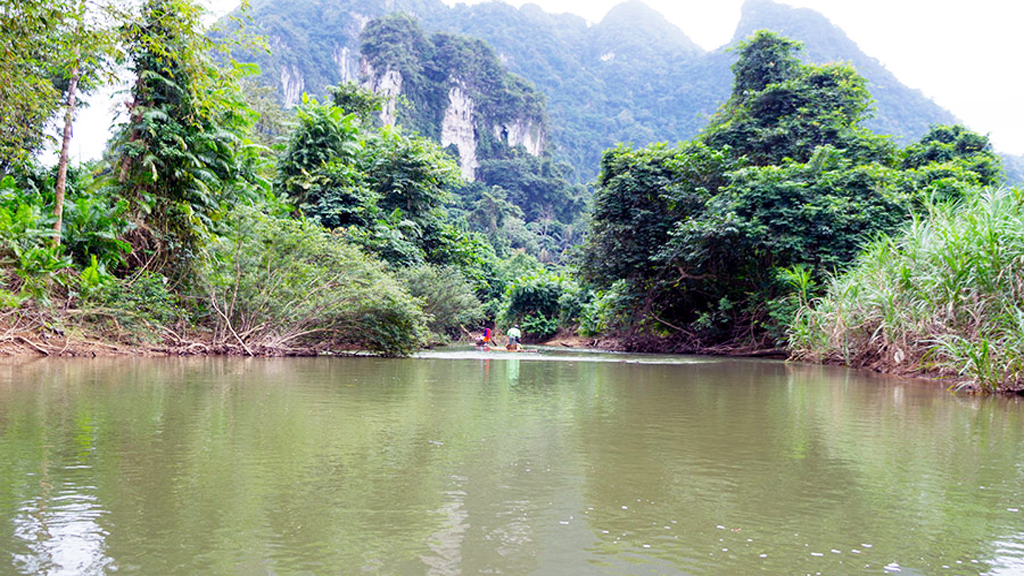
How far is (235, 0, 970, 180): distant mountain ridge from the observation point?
8238cm

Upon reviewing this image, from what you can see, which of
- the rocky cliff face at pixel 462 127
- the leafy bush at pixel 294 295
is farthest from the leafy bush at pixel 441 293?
the rocky cliff face at pixel 462 127

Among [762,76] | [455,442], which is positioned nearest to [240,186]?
[455,442]

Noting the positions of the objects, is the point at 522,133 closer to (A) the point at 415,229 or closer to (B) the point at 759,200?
(A) the point at 415,229

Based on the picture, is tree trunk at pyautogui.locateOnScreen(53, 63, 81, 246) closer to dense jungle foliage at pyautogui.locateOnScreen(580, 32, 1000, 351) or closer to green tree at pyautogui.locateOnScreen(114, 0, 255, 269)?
green tree at pyautogui.locateOnScreen(114, 0, 255, 269)

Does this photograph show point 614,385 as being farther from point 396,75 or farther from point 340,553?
point 396,75

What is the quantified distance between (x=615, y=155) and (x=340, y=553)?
1604 centimetres

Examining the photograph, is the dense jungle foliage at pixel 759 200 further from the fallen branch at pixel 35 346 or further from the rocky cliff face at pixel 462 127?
the rocky cliff face at pixel 462 127

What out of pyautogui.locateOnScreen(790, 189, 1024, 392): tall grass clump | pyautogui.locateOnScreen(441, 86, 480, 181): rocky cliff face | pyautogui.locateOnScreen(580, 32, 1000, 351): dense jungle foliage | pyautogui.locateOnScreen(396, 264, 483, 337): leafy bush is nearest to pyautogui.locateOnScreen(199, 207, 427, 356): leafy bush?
pyautogui.locateOnScreen(396, 264, 483, 337): leafy bush

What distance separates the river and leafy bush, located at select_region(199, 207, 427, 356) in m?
5.11

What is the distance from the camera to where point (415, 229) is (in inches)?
711

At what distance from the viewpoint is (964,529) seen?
1943mm

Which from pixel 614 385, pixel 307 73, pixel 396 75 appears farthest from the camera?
pixel 307 73

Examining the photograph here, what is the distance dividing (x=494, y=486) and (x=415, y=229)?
52.7 ft

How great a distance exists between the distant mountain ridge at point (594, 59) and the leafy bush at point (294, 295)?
5965 cm
